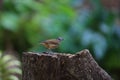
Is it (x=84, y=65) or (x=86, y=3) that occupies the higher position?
(x=86, y=3)

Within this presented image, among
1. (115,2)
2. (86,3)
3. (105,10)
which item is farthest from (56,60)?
(115,2)

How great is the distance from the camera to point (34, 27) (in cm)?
548

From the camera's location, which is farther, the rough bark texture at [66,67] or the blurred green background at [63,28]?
the blurred green background at [63,28]

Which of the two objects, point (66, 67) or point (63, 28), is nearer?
point (66, 67)

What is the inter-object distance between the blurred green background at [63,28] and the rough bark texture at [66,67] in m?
3.22

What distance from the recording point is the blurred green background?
538cm

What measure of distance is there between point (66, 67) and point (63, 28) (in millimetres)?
3445

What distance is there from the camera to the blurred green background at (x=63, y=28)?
538 cm

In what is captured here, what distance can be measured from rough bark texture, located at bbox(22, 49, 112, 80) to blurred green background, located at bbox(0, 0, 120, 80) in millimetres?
3216

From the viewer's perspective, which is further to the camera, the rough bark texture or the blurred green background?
the blurred green background

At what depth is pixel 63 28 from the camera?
17.7 ft

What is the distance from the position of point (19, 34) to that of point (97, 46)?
92 centimetres

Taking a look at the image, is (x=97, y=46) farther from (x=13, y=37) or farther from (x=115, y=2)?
(x=115, y=2)

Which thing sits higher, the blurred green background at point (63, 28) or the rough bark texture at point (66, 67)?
the blurred green background at point (63, 28)
